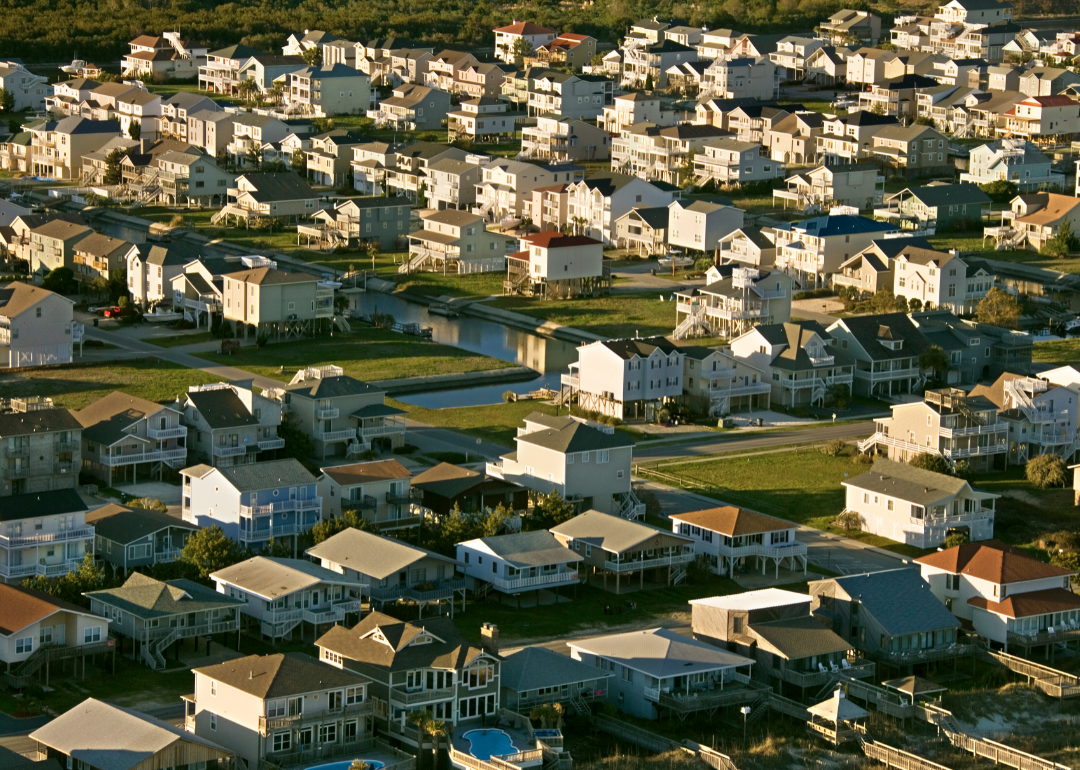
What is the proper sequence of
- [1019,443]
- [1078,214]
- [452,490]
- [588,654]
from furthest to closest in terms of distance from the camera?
[1078,214], [1019,443], [452,490], [588,654]

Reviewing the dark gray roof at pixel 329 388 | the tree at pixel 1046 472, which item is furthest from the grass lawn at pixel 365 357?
the tree at pixel 1046 472

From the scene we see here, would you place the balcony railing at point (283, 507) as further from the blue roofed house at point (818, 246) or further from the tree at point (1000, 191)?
the tree at point (1000, 191)

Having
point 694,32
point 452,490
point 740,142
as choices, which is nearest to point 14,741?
point 452,490

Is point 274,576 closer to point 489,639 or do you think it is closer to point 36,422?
point 489,639

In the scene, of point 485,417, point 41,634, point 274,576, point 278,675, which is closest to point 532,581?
point 274,576

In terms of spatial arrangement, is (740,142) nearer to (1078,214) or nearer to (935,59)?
(1078,214)
